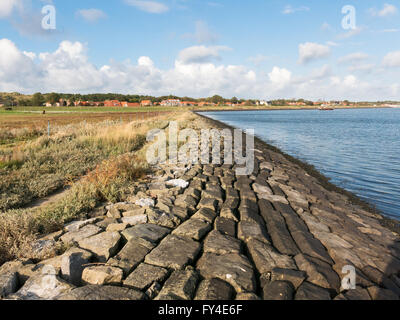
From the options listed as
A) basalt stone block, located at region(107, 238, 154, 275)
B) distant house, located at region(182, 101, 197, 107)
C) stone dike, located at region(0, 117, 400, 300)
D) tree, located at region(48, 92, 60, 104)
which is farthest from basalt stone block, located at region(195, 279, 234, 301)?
distant house, located at region(182, 101, 197, 107)

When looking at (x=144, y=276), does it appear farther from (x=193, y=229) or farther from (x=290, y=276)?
(x=290, y=276)

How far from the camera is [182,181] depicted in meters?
5.51

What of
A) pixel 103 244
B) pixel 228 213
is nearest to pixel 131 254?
pixel 103 244

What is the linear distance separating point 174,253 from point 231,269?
67 cm

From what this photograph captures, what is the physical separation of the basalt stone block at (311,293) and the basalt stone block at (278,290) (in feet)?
0.23

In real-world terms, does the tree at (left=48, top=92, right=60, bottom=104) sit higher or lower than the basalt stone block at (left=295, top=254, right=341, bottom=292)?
higher

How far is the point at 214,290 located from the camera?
2.33 meters

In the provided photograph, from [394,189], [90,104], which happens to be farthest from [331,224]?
[90,104]

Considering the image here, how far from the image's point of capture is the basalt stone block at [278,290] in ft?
7.58

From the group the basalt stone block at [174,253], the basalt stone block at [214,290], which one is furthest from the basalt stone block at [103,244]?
the basalt stone block at [214,290]

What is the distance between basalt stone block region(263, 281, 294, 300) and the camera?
7.58 feet

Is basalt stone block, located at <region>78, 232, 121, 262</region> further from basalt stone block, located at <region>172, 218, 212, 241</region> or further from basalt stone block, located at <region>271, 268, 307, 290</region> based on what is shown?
basalt stone block, located at <region>271, 268, 307, 290</region>

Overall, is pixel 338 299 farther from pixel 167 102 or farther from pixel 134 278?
pixel 167 102

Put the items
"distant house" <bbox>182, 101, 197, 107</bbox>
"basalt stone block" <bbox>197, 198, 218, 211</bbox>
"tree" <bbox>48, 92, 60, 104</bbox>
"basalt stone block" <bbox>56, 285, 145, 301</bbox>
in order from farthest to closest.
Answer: "distant house" <bbox>182, 101, 197, 107</bbox> → "tree" <bbox>48, 92, 60, 104</bbox> → "basalt stone block" <bbox>197, 198, 218, 211</bbox> → "basalt stone block" <bbox>56, 285, 145, 301</bbox>
